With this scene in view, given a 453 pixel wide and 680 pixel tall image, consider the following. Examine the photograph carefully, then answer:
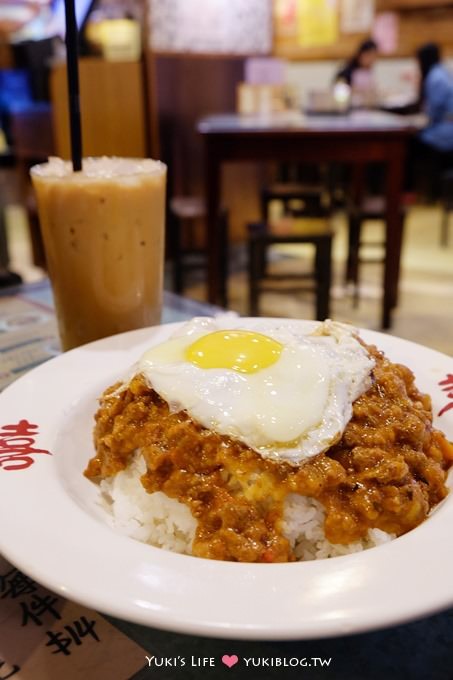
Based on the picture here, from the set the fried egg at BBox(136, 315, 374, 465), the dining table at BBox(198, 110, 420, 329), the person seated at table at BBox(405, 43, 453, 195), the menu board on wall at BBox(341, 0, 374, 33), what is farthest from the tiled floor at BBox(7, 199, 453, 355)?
the menu board on wall at BBox(341, 0, 374, 33)

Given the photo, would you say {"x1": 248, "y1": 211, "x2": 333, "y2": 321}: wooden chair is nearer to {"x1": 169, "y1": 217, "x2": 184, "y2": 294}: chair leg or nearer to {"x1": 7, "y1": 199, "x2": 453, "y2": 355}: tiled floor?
{"x1": 7, "y1": 199, "x2": 453, "y2": 355}: tiled floor

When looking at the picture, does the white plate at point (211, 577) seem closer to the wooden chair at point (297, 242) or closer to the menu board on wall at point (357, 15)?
the wooden chair at point (297, 242)

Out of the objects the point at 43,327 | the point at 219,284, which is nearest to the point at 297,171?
the point at 219,284

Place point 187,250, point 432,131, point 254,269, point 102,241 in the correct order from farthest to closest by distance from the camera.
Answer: point 432,131 → point 187,250 → point 254,269 → point 102,241

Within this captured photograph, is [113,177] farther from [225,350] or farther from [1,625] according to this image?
[1,625]

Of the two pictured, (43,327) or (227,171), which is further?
(227,171)

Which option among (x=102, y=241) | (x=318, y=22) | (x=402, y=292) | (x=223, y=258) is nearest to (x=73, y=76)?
(x=102, y=241)

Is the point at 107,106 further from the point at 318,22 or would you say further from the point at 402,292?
the point at 318,22
